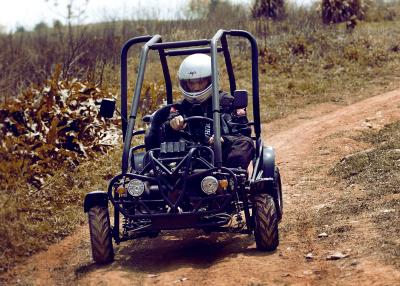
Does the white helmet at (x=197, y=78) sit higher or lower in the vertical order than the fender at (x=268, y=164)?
higher

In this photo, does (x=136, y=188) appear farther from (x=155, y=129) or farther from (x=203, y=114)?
(x=203, y=114)

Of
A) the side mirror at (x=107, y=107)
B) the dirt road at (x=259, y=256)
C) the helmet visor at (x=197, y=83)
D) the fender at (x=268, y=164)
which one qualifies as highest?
the helmet visor at (x=197, y=83)

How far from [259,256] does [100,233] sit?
1422 millimetres

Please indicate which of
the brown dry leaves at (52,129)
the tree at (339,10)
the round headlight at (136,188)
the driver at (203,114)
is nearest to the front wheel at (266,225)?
the driver at (203,114)

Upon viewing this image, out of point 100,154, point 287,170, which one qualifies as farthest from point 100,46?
point 287,170

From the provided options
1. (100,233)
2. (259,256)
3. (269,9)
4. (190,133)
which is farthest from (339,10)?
(100,233)

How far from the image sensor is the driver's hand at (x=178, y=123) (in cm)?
720

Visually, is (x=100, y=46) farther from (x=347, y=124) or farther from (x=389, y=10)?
(x=389, y=10)

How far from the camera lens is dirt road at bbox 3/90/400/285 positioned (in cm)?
576

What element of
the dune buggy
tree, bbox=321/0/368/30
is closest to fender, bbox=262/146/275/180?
the dune buggy

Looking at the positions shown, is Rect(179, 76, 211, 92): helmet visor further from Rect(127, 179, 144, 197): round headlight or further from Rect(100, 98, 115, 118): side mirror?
Rect(127, 179, 144, 197): round headlight

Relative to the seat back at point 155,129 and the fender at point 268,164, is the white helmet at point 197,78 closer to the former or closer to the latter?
the seat back at point 155,129

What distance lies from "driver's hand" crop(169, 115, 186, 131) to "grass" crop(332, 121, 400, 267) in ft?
6.27

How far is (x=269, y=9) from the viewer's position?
24.3 m
